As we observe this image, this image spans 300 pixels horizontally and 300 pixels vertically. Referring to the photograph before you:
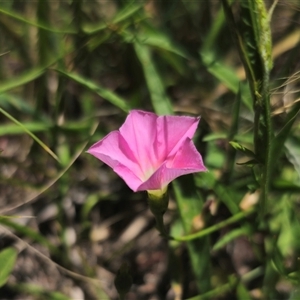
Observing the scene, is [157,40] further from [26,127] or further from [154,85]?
[26,127]

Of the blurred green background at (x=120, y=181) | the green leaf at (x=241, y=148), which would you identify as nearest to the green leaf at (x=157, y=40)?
the blurred green background at (x=120, y=181)

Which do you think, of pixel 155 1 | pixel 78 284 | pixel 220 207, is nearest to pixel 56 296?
pixel 78 284

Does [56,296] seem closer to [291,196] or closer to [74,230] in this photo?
[74,230]

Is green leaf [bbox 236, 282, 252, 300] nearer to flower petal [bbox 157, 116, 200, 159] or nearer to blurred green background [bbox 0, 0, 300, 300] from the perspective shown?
blurred green background [bbox 0, 0, 300, 300]

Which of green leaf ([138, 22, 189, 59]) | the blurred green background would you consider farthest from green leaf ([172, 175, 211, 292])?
green leaf ([138, 22, 189, 59])

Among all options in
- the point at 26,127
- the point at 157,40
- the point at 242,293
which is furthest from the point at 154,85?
the point at 242,293

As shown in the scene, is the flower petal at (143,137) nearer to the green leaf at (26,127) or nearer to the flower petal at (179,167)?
the flower petal at (179,167)
